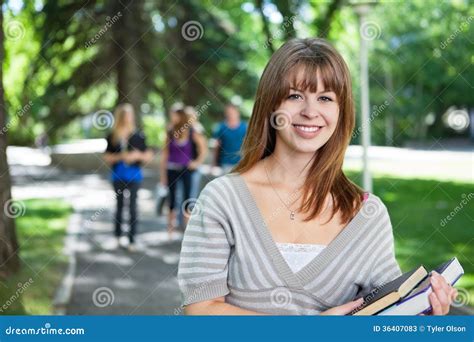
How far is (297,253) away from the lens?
1870 mm

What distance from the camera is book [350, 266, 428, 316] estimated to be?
1.73 m

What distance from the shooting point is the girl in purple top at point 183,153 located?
761cm

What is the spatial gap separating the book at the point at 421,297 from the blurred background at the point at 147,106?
3085mm

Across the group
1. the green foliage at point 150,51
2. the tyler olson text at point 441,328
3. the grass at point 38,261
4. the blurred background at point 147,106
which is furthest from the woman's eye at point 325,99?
the green foliage at point 150,51

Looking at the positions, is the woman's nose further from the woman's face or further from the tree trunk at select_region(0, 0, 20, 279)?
the tree trunk at select_region(0, 0, 20, 279)

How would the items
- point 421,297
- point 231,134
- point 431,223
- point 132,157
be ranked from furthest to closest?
1. point 431,223
2. point 231,134
3. point 132,157
4. point 421,297

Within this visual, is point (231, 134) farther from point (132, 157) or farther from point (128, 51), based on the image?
point (128, 51)


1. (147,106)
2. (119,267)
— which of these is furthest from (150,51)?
(119,267)

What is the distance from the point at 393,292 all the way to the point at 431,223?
25.2ft

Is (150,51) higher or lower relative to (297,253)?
higher

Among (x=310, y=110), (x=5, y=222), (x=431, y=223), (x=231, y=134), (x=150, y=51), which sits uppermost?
(x=150, y=51)

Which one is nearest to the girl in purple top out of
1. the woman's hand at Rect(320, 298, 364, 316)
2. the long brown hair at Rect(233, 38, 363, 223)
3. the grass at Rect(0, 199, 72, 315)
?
the grass at Rect(0, 199, 72, 315)

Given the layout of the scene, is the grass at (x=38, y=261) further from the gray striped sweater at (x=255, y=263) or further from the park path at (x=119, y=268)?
the gray striped sweater at (x=255, y=263)

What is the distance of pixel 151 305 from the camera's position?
5309 mm
